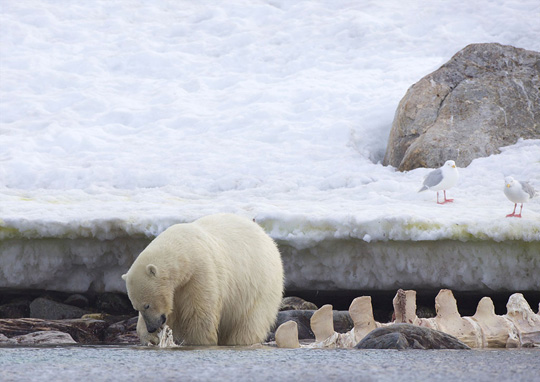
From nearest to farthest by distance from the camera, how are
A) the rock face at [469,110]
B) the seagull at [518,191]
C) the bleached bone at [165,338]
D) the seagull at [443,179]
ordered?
the bleached bone at [165,338]
the seagull at [518,191]
the seagull at [443,179]
the rock face at [469,110]

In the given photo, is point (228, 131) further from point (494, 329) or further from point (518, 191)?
point (494, 329)

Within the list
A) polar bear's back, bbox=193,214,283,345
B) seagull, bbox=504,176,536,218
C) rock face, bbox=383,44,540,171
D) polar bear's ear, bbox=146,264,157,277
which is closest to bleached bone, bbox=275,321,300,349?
polar bear's back, bbox=193,214,283,345

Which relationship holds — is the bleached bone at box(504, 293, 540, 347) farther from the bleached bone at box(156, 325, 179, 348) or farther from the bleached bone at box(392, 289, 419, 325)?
the bleached bone at box(156, 325, 179, 348)

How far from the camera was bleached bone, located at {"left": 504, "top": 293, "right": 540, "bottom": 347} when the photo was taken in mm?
4633

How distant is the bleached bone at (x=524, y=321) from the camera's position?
4.63m

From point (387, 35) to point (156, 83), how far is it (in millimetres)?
5029

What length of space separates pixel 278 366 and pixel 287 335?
150 centimetres

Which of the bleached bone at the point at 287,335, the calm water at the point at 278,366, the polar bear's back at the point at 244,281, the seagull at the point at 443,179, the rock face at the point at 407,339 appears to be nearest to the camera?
the calm water at the point at 278,366

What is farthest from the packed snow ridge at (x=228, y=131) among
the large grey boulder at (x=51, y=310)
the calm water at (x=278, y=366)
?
the calm water at (x=278, y=366)

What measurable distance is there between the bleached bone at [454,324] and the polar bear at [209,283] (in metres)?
1.40

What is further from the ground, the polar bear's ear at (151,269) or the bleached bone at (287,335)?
the polar bear's ear at (151,269)

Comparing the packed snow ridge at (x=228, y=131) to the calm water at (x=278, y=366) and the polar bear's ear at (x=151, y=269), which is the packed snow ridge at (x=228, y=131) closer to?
the polar bear's ear at (x=151, y=269)

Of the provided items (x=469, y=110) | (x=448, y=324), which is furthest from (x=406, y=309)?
(x=469, y=110)

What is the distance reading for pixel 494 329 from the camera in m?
4.62
